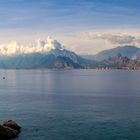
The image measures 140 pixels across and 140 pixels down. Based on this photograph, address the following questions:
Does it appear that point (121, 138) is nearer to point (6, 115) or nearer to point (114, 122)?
point (114, 122)

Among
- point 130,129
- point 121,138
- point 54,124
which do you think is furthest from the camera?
point 54,124

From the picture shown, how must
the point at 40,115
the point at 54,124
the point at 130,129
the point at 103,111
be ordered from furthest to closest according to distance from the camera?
the point at 103,111, the point at 40,115, the point at 54,124, the point at 130,129

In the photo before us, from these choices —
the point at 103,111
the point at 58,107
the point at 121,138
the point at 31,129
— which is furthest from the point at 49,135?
the point at 58,107

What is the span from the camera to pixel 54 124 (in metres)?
112

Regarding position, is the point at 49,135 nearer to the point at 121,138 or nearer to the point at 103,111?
the point at 121,138

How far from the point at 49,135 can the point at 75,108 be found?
160ft

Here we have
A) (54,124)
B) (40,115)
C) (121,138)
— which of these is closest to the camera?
(121,138)

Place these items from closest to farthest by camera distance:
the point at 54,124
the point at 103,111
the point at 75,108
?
the point at 54,124 → the point at 103,111 → the point at 75,108

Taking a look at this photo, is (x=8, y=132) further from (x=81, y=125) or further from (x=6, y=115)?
(x=6, y=115)

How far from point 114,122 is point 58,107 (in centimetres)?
4126

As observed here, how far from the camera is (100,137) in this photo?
9550 centimetres

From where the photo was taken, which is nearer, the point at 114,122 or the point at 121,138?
the point at 121,138

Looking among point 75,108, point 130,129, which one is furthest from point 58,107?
point 130,129

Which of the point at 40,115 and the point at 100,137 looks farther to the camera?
the point at 40,115
